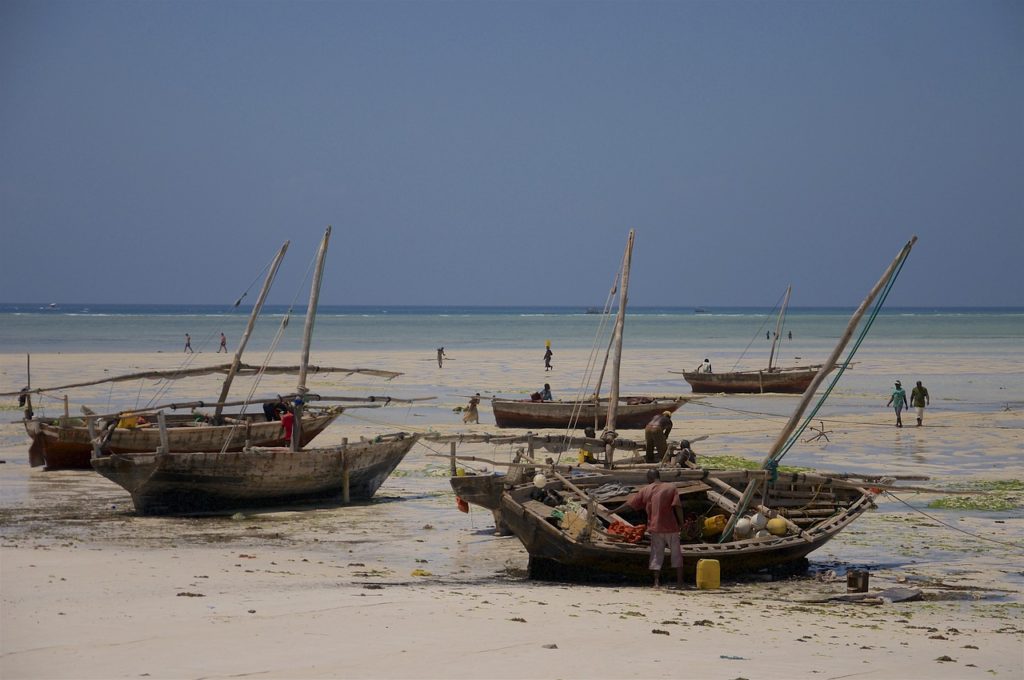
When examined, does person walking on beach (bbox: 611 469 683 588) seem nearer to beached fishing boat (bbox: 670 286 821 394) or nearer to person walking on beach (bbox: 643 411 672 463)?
person walking on beach (bbox: 643 411 672 463)

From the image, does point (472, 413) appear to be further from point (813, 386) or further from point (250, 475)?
point (813, 386)

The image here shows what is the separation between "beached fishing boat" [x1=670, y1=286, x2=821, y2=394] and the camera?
4569cm

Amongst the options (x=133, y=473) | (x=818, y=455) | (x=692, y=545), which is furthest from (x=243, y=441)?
(x=818, y=455)

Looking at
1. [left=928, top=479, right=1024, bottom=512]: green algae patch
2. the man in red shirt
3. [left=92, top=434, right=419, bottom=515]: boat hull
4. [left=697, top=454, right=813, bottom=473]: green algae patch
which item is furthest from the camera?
[left=697, top=454, right=813, bottom=473]: green algae patch

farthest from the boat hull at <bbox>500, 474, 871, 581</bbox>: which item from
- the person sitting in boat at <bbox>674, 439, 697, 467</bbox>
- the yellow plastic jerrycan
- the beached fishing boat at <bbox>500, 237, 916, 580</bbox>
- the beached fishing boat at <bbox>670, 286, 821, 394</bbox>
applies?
the beached fishing boat at <bbox>670, 286, 821, 394</bbox>

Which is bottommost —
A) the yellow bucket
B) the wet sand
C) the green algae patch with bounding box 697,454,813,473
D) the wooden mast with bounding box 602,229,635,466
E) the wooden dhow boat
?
the wet sand

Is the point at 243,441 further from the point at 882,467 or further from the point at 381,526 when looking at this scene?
the point at 882,467

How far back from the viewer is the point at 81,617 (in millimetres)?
11656

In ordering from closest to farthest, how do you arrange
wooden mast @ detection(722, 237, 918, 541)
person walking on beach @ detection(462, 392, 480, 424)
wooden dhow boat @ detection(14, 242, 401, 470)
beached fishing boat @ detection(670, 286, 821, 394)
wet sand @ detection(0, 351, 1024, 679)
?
wet sand @ detection(0, 351, 1024, 679) < wooden mast @ detection(722, 237, 918, 541) < wooden dhow boat @ detection(14, 242, 401, 470) < person walking on beach @ detection(462, 392, 480, 424) < beached fishing boat @ detection(670, 286, 821, 394)

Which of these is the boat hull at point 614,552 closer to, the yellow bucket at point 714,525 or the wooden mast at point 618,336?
the yellow bucket at point 714,525

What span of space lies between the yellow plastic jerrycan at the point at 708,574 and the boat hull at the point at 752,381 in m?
31.9

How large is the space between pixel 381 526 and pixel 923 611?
30.0ft

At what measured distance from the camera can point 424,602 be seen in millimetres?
12695

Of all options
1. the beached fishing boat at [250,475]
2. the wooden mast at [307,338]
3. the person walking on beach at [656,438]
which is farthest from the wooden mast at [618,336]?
the wooden mast at [307,338]
